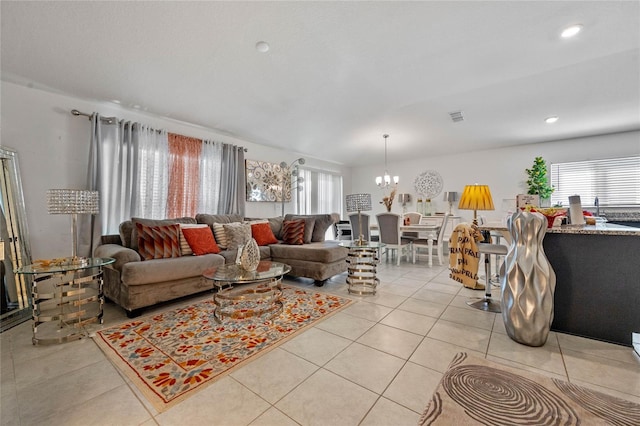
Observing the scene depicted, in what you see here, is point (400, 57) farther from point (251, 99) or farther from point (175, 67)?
point (175, 67)

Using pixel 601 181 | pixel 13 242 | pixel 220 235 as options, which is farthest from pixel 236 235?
pixel 601 181

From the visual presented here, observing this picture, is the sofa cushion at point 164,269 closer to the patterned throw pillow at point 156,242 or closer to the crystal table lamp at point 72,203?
the patterned throw pillow at point 156,242

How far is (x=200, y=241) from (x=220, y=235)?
45 centimetres

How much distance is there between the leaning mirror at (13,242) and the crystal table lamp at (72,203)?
2.04 ft

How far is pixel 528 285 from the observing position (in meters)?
1.80

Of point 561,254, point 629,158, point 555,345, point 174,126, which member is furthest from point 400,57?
point 629,158

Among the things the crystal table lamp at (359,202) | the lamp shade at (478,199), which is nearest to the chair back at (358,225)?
the crystal table lamp at (359,202)

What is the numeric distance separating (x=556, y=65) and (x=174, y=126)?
4.91 metres

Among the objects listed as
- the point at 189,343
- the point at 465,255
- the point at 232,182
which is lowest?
the point at 189,343

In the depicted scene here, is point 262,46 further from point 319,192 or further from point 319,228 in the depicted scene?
point 319,192

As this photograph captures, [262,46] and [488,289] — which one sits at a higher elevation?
[262,46]

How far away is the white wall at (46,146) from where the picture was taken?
2.65 metres

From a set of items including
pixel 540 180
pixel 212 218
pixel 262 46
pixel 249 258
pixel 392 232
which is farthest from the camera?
pixel 540 180

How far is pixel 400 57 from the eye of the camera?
2453 mm
